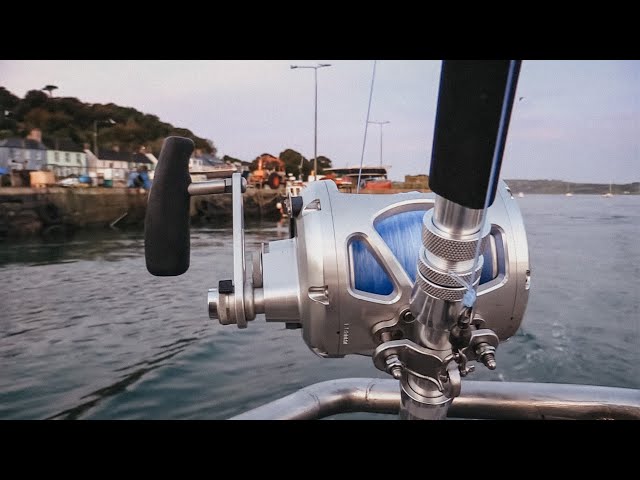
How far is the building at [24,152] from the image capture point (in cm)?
4031

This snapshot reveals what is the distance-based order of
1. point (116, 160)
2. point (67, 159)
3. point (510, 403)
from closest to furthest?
point (510, 403)
point (67, 159)
point (116, 160)

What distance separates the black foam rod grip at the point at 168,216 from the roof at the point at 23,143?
48.1 m

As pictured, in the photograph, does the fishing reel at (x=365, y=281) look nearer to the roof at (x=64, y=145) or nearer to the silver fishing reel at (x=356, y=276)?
the silver fishing reel at (x=356, y=276)

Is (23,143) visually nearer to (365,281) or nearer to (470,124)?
(365,281)

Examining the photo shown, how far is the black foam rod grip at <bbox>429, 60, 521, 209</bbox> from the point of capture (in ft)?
2.03

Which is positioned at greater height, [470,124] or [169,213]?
[470,124]

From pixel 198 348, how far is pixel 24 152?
45.1 meters

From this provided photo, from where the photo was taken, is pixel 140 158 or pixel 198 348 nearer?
pixel 198 348

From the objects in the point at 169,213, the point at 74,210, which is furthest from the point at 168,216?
the point at 74,210

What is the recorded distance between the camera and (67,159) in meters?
47.3
